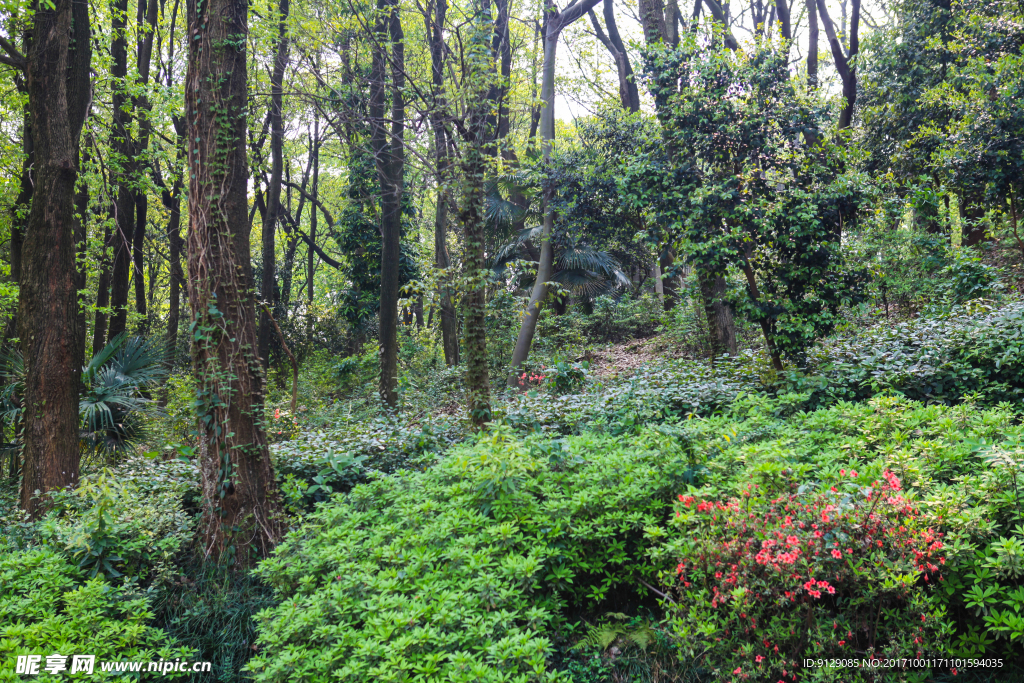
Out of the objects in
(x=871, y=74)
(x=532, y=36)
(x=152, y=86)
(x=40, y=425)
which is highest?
(x=532, y=36)

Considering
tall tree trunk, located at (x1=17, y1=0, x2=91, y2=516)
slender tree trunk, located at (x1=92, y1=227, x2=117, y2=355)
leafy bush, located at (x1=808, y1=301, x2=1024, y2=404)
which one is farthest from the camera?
slender tree trunk, located at (x1=92, y1=227, x2=117, y2=355)

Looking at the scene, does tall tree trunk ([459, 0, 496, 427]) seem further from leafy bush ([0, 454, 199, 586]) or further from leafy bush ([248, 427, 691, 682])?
leafy bush ([0, 454, 199, 586])

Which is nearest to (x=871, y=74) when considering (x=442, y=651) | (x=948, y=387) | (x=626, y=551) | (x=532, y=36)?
(x=532, y=36)

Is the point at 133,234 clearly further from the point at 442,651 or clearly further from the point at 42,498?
the point at 442,651

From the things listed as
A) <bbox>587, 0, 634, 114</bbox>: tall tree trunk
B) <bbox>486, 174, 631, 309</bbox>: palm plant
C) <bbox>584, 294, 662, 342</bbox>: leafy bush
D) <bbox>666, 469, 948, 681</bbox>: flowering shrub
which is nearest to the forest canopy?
<bbox>666, 469, 948, 681</bbox>: flowering shrub

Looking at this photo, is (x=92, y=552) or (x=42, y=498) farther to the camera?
(x=42, y=498)

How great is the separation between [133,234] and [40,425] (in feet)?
24.3

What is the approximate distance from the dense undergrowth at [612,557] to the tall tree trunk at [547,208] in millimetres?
6318

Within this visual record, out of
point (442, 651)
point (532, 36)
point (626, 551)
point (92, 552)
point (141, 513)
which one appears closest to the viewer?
point (442, 651)

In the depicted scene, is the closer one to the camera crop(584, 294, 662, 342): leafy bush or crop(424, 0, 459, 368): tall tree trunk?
crop(424, 0, 459, 368): tall tree trunk

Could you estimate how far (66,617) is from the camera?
3.58 m

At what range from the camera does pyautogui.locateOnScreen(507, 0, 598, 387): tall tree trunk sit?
12.0 meters

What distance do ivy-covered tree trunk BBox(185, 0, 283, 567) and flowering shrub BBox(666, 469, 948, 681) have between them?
353 centimetres

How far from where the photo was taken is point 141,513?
456 centimetres
